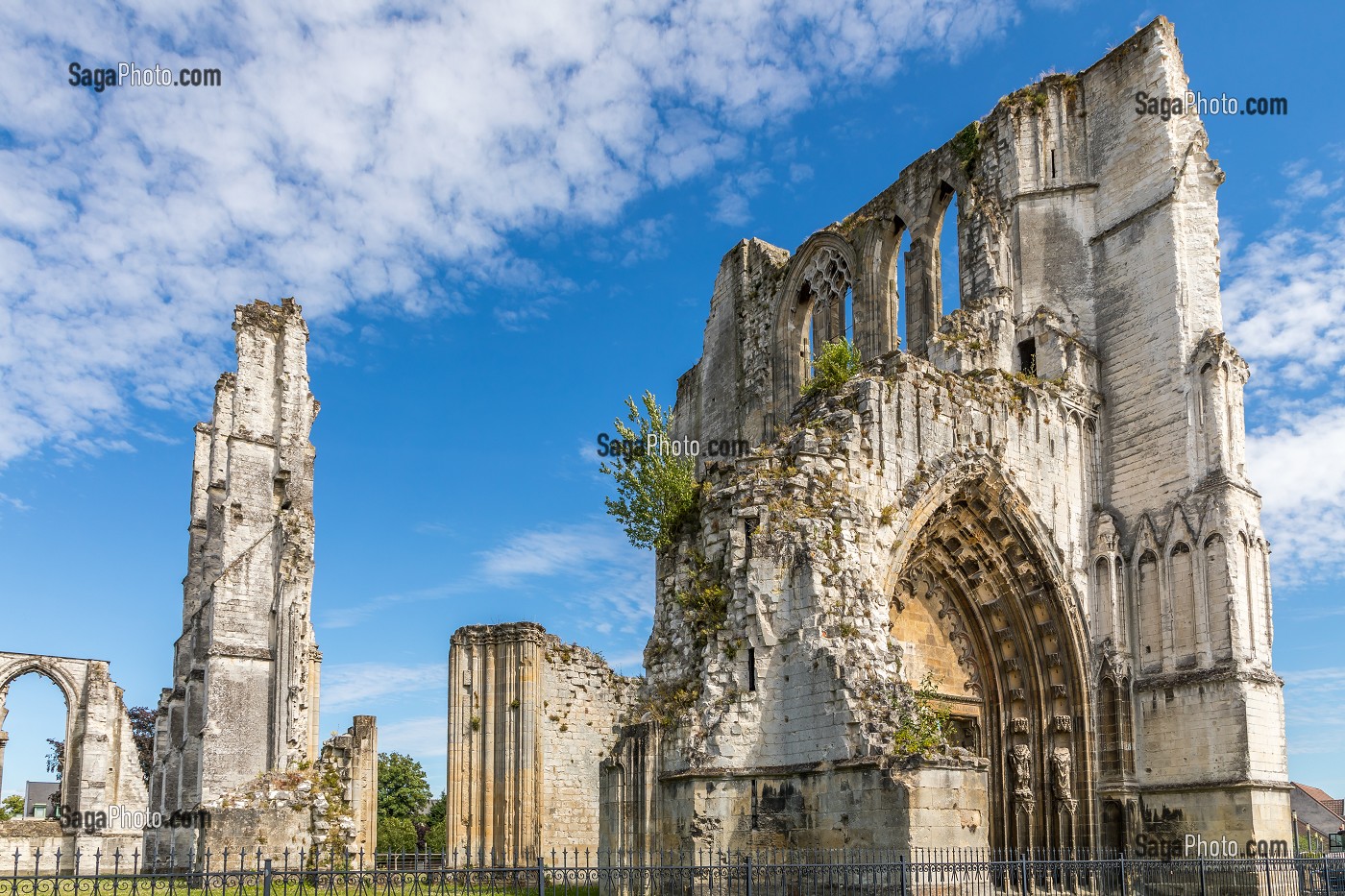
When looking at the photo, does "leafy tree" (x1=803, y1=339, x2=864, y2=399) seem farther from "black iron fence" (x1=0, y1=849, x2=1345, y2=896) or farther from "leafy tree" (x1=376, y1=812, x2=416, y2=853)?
"leafy tree" (x1=376, y1=812, x2=416, y2=853)

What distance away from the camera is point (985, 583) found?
18078 millimetres

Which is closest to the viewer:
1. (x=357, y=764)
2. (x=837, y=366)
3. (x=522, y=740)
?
(x=357, y=764)

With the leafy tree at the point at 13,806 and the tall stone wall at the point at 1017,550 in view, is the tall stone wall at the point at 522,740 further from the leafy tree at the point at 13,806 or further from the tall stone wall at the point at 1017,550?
the leafy tree at the point at 13,806

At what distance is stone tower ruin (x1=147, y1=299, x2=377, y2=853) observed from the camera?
72.8 ft

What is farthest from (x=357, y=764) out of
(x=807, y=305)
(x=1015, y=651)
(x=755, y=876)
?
(x=807, y=305)

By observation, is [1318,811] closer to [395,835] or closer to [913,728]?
[395,835]

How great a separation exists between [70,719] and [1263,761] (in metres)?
27.3

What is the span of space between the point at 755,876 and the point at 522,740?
7.92 meters

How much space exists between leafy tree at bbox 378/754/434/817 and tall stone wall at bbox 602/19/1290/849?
91.0 ft

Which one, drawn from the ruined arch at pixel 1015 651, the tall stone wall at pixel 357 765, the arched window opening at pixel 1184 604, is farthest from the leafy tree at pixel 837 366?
the tall stone wall at pixel 357 765

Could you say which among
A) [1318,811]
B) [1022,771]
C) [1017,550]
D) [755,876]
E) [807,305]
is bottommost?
[1318,811]

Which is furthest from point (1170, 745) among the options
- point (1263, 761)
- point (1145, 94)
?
point (1145, 94)

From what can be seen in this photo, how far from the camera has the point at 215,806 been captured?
16938 mm

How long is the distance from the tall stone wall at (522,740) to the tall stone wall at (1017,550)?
17.4ft
